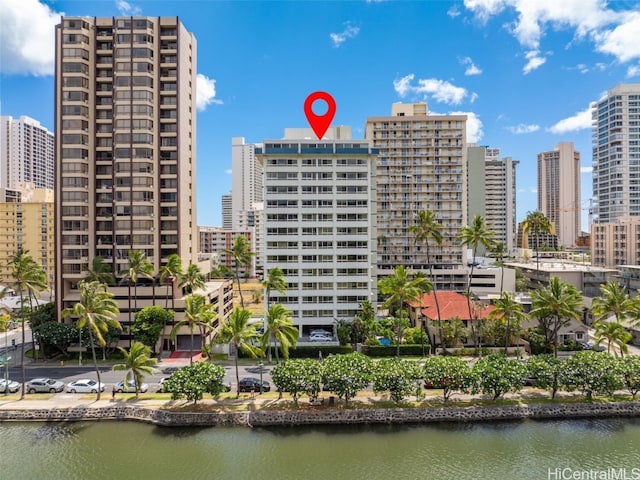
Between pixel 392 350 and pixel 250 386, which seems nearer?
pixel 250 386

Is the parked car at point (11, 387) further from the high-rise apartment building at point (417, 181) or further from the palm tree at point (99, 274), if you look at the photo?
the high-rise apartment building at point (417, 181)

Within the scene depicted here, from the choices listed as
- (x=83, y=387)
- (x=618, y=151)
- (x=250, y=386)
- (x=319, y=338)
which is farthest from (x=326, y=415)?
(x=618, y=151)

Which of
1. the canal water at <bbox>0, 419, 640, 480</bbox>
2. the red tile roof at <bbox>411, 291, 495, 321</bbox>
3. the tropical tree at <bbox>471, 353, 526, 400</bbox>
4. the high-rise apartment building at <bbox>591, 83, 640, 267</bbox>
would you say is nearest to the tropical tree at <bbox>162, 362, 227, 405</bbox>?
the canal water at <bbox>0, 419, 640, 480</bbox>

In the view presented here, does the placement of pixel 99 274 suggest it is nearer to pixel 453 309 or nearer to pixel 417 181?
pixel 453 309

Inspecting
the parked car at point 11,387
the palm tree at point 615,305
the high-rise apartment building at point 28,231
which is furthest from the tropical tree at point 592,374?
the high-rise apartment building at point 28,231

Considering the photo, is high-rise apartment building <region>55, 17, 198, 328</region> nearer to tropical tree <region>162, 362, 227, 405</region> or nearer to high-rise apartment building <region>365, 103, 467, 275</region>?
tropical tree <region>162, 362, 227, 405</region>

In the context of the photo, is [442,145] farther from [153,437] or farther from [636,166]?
[153,437]
